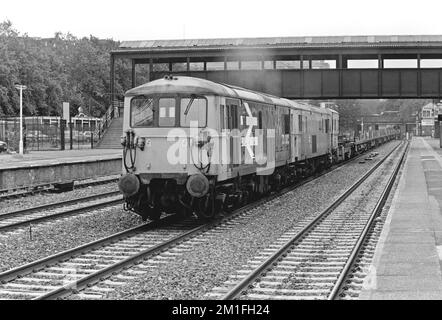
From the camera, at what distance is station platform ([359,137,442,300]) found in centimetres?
807

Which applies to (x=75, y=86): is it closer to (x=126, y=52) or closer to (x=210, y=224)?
(x=126, y=52)

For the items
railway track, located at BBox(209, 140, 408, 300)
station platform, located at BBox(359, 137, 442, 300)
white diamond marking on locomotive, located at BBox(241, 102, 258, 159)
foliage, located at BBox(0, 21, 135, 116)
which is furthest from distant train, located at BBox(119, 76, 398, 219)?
foliage, located at BBox(0, 21, 135, 116)

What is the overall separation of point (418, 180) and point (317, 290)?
19.1m

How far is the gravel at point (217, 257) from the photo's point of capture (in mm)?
8500

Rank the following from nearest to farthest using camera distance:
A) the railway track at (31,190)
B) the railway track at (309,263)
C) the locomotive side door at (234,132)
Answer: the railway track at (309,263)
the locomotive side door at (234,132)
the railway track at (31,190)

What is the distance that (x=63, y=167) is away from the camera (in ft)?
78.2

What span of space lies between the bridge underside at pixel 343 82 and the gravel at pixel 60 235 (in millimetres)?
28916

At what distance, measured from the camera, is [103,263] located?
33.8 ft

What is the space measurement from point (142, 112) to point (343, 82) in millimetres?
31965

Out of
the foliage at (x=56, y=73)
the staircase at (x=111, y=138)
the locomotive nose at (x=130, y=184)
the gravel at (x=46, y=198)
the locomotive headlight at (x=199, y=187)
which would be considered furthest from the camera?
the foliage at (x=56, y=73)

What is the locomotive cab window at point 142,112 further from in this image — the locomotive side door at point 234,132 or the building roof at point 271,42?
the building roof at point 271,42

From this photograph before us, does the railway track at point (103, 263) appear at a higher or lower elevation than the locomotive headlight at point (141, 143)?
lower

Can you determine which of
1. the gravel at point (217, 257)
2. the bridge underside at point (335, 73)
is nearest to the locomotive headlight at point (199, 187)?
the gravel at point (217, 257)

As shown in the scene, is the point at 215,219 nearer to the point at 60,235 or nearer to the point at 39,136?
the point at 60,235
